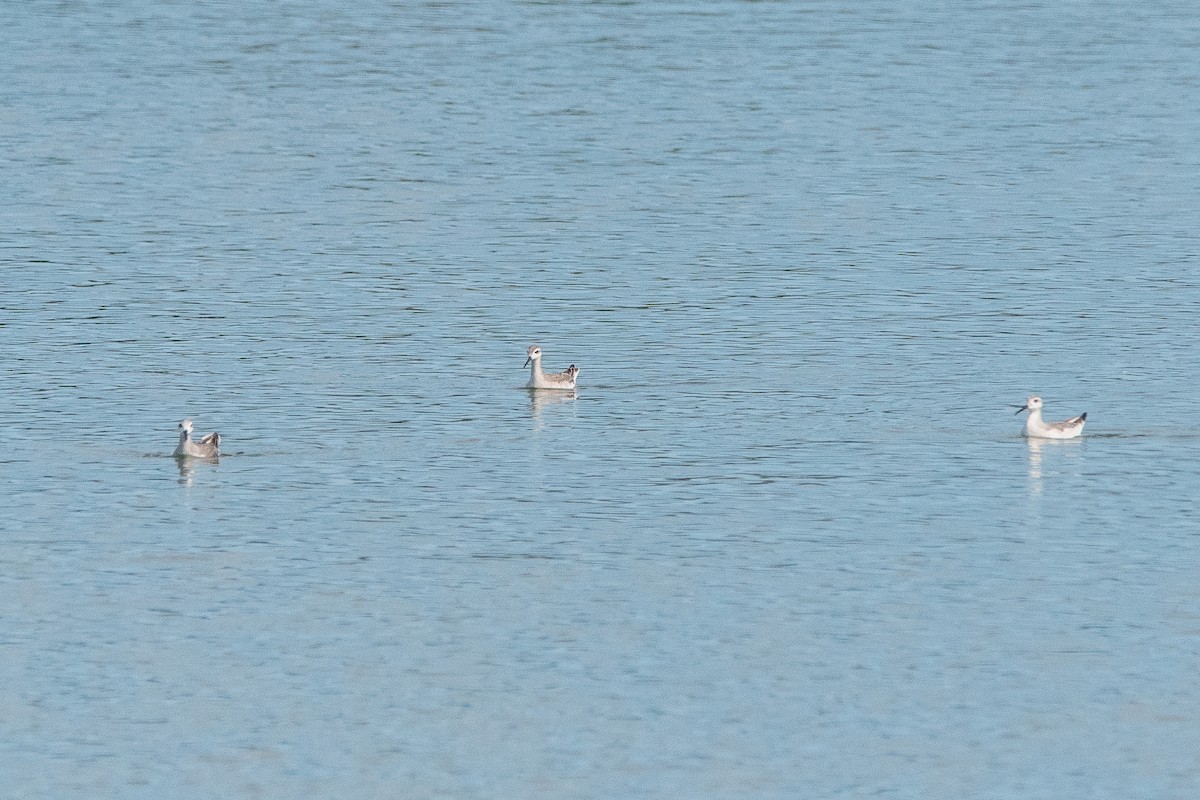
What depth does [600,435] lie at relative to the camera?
110 feet

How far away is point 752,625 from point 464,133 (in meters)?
37.1

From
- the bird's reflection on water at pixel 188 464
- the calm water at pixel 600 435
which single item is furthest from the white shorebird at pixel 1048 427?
the bird's reflection on water at pixel 188 464

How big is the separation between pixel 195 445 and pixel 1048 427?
1094 cm

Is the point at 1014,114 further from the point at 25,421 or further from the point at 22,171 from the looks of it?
the point at 25,421

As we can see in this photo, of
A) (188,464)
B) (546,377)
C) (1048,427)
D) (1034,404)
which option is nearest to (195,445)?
(188,464)

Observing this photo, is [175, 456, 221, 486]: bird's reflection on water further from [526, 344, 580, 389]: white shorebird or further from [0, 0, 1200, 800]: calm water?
[526, 344, 580, 389]: white shorebird

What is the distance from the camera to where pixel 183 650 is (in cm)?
2383

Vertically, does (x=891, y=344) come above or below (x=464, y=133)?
below

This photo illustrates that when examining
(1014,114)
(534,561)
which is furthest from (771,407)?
(1014,114)

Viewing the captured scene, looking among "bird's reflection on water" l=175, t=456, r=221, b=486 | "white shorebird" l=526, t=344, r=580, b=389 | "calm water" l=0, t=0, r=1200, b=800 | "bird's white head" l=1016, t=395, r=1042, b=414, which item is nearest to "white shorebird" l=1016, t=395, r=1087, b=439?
"bird's white head" l=1016, t=395, r=1042, b=414

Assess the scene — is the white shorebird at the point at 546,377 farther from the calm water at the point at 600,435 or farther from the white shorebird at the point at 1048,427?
the white shorebird at the point at 1048,427

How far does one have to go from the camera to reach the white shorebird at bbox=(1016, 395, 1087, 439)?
32.4 meters

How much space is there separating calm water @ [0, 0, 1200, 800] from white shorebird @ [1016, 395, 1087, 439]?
0.40 m

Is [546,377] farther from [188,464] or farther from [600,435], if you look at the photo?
[188,464]
